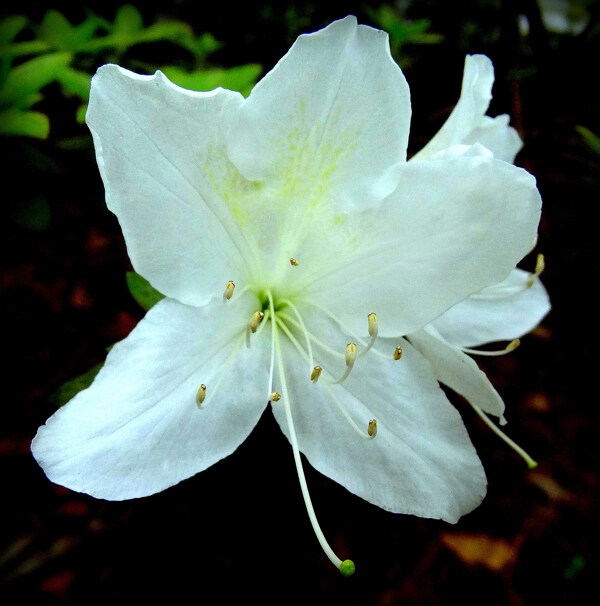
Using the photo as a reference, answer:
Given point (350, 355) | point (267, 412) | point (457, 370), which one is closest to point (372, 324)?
point (350, 355)

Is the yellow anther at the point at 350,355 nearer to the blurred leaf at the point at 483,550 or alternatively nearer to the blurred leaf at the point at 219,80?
the blurred leaf at the point at 219,80

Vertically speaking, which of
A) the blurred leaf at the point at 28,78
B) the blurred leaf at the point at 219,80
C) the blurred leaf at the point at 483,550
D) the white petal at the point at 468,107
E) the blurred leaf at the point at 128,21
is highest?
the blurred leaf at the point at 28,78

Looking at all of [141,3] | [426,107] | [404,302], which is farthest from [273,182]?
→ [141,3]

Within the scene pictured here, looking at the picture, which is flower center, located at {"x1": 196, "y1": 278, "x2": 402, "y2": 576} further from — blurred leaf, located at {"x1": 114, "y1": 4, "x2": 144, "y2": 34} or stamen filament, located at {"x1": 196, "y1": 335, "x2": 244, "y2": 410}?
blurred leaf, located at {"x1": 114, "y1": 4, "x2": 144, "y2": 34}

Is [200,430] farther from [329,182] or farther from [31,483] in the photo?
[31,483]

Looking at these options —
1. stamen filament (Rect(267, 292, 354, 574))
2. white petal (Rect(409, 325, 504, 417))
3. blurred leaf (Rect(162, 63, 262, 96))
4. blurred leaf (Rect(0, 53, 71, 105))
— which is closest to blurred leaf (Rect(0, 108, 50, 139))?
blurred leaf (Rect(0, 53, 71, 105))

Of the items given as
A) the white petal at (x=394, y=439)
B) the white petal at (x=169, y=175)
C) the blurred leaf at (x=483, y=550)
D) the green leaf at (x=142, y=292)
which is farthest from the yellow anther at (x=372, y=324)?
the blurred leaf at (x=483, y=550)

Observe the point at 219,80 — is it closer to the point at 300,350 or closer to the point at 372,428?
the point at 300,350
